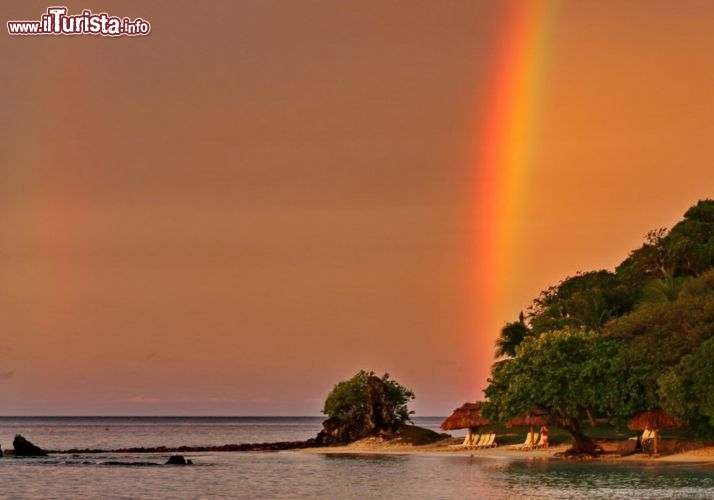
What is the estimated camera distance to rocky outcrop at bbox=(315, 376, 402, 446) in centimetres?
9731

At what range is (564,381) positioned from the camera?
72688mm

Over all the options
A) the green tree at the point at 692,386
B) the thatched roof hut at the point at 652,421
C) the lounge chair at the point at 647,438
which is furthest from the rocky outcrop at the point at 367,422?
the green tree at the point at 692,386

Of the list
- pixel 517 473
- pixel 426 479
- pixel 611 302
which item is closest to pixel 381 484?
pixel 426 479

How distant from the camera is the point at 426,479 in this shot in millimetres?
63156

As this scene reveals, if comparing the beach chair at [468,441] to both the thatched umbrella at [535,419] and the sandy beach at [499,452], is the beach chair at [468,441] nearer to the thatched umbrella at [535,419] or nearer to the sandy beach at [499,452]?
the sandy beach at [499,452]

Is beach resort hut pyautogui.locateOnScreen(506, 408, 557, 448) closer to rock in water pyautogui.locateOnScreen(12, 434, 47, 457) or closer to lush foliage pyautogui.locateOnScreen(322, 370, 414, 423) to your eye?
lush foliage pyautogui.locateOnScreen(322, 370, 414, 423)

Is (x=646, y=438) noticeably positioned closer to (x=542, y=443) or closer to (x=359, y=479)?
(x=542, y=443)

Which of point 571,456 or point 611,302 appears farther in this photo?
point 611,302

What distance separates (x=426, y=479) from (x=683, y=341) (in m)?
17.9

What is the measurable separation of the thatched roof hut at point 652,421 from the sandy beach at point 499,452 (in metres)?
1.87

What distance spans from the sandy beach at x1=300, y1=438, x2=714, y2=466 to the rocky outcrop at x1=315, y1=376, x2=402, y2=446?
120cm

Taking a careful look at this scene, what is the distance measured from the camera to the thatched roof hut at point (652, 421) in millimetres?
70625

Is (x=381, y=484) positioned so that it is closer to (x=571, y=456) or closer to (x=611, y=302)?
(x=571, y=456)

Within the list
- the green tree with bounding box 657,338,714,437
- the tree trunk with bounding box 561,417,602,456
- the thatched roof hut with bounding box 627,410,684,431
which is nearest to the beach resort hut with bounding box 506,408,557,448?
the tree trunk with bounding box 561,417,602,456
